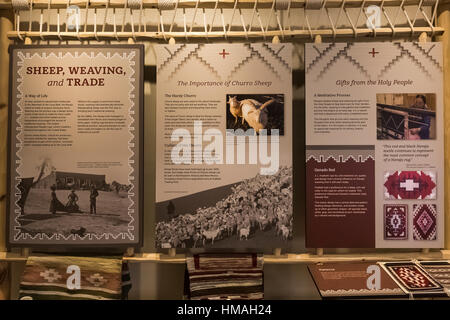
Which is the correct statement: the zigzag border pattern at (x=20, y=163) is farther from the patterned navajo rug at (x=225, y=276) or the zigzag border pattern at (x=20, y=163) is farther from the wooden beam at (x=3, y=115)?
the patterned navajo rug at (x=225, y=276)

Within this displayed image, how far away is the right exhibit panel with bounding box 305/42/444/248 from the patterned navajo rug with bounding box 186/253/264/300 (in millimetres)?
394

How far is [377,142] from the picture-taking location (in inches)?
79.5

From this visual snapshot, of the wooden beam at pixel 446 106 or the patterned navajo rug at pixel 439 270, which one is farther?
the wooden beam at pixel 446 106

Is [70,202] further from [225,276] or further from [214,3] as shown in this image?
[214,3]

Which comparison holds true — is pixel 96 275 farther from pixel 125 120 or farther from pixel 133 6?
pixel 133 6

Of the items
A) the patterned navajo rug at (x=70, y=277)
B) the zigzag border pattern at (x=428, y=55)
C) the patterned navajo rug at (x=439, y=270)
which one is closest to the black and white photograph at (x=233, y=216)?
the patterned navajo rug at (x=70, y=277)

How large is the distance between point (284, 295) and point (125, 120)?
1303mm

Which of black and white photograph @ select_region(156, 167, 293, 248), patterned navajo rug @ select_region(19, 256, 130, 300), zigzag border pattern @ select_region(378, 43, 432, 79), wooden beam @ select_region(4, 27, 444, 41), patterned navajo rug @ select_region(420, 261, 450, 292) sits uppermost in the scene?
wooden beam @ select_region(4, 27, 444, 41)

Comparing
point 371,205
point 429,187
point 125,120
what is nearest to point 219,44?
point 125,120

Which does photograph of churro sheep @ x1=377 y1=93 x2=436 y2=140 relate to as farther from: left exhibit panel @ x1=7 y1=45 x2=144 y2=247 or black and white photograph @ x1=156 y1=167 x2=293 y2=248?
left exhibit panel @ x1=7 y1=45 x2=144 y2=247

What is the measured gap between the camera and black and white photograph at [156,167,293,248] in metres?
2.02

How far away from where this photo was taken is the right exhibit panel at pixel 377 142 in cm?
201

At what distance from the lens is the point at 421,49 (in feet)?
Answer: 6.59

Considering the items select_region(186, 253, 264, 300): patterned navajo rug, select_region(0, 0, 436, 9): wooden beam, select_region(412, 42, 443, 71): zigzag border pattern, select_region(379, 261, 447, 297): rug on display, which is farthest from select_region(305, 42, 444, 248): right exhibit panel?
select_region(186, 253, 264, 300): patterned navajo rug
